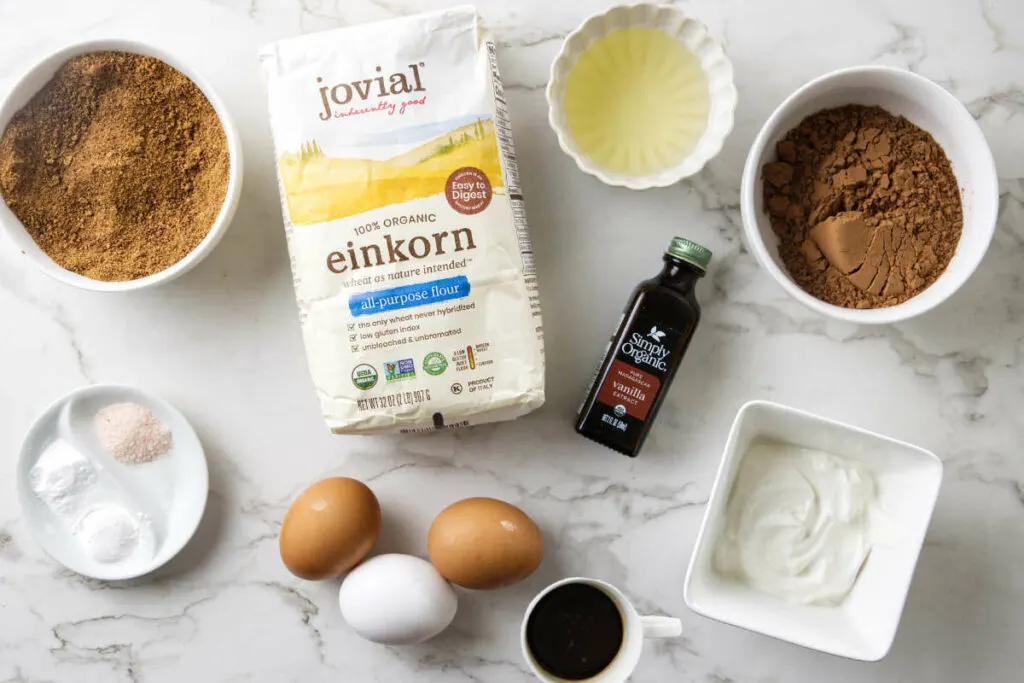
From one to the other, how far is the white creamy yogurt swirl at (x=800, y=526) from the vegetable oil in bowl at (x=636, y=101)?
44cm

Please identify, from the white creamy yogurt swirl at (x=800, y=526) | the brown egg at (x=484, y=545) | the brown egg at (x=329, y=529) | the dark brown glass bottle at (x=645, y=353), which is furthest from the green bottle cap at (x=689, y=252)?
the brown egg at (x=329, y=529)

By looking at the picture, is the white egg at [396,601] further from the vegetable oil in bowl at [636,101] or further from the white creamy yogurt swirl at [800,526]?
the vegetable oil in bowl at [636,101]

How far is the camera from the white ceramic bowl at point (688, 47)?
1040 millimetres

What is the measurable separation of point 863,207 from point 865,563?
0.46 m

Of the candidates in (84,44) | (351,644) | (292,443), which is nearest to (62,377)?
(292,443)

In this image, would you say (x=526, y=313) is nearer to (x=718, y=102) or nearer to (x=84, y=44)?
(x=718, y=102)

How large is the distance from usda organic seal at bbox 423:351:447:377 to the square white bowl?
1.20 ft

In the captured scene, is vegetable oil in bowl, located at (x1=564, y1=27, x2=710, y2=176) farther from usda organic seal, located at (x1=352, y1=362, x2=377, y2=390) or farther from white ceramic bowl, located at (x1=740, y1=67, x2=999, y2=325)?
usda organic seal, located at (x1=352, y1=362, x2=377, y2=390)

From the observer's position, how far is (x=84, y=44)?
100cm

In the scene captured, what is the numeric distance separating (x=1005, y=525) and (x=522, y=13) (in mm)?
1006

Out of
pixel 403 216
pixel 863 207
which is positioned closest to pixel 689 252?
pixel 863 207

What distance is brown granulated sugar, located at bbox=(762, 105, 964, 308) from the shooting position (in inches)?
40.3

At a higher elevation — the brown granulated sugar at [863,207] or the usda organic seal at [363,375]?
the brown granulated sugar at [863,207]

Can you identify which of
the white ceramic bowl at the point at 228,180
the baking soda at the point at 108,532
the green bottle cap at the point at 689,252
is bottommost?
the baking soda at the point at 108,532
